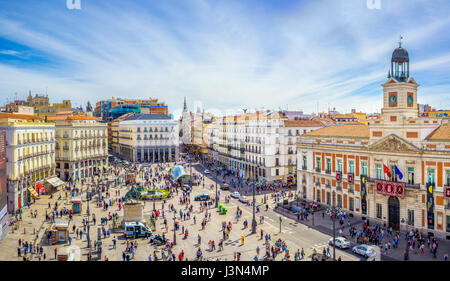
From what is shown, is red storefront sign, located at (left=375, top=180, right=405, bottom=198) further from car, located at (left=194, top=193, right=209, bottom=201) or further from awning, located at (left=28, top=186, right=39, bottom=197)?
awning, located at (left=28, top=186, right=39, bottom=197)

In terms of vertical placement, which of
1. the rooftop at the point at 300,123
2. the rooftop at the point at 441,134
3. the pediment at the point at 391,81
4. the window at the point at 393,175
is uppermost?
the pediment at the point at 391,81

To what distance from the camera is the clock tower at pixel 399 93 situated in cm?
3694

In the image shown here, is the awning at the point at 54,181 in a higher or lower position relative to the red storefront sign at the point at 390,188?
lower

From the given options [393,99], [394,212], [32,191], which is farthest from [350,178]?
[32,191]

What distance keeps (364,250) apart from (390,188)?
395 inches

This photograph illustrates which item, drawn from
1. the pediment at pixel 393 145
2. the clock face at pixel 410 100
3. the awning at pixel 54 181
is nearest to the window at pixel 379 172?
the pediment at pixel 393 145

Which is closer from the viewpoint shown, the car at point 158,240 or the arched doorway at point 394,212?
the car at point 158,240

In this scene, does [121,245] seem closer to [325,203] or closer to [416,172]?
[325,203]

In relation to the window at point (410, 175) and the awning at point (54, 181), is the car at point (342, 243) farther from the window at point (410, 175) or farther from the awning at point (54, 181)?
the awning at point (54, 181)

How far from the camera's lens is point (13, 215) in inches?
1639

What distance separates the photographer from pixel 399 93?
37.1 metres

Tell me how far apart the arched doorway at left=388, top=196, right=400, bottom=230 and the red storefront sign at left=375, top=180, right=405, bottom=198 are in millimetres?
1079
